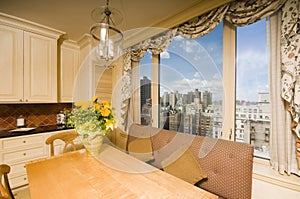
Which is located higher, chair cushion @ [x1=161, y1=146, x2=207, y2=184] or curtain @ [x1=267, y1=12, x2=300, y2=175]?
curtain @ [x1=267, y1=12, x2=300, y2=175]

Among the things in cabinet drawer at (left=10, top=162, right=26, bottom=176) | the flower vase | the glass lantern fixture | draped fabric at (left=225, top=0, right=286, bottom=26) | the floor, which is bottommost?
the floor

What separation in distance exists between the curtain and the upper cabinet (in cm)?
303

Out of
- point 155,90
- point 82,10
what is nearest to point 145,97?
point 155,90

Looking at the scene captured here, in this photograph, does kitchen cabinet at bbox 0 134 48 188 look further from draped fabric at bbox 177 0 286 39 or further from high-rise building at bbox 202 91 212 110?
draped fabric at bbox 177 0 286 39

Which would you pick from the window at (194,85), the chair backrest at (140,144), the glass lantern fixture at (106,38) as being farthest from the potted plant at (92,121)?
the window at (194,85)

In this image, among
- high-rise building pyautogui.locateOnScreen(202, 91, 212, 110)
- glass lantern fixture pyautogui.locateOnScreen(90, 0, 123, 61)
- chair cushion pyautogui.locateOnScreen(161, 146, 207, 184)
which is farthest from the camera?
high-rise building pyautogui.locateOnScreen(202, 91, 212, 110)

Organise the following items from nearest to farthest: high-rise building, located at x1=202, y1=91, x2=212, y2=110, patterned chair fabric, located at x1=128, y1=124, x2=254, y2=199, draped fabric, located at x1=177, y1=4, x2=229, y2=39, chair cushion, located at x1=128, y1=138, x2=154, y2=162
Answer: patterned chair fabric, located at x1=128, y1=124, x2=254, y2=199
draped fabric, located at x1=177, y1=4, x2=229, y2=39
chair cushion, located at x1=128, y1=138, x2=154, y2=162
high-rise building, located at x1=202, y1=91, x2=212, y2=110

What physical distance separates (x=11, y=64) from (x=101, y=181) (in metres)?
2.33

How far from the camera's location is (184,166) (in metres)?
1.38

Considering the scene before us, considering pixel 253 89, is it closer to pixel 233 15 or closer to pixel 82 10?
pixel 233 15

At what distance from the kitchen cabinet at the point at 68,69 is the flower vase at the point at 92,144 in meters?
1.87

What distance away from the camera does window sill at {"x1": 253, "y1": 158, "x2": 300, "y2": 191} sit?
132cm

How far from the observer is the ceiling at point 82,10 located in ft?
6.05

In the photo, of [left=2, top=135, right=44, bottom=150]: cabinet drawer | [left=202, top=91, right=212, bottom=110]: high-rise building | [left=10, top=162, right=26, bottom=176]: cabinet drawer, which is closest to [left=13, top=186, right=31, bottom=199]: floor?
[left=10, top=162, right=26, bottom=176]: cabinet drawer
